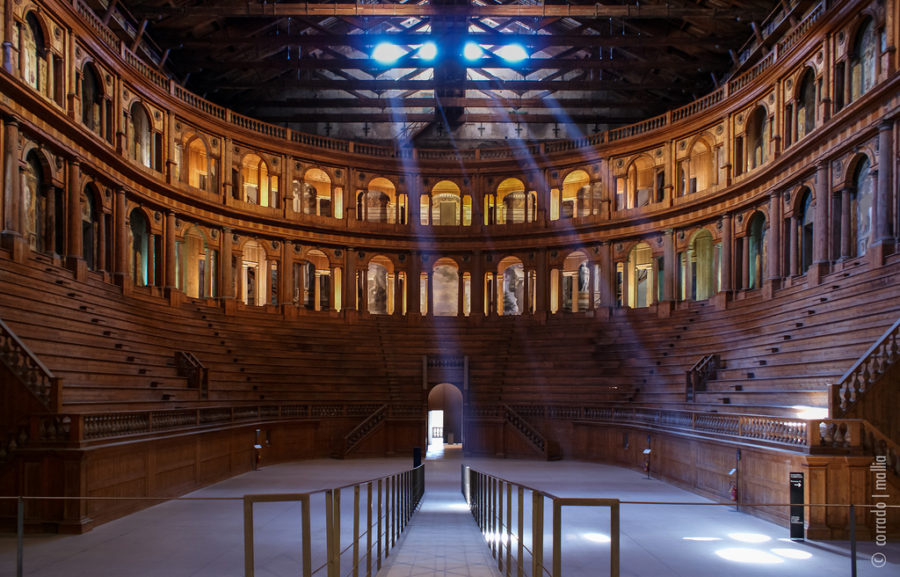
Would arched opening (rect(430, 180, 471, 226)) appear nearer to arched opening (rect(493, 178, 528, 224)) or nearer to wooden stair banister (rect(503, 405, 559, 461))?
arched opening (rect(493, 178, 528, 224))

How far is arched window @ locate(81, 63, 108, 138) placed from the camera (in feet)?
76.0

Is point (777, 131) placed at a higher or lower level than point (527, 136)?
lower

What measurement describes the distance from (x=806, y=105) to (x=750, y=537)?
17606 mm

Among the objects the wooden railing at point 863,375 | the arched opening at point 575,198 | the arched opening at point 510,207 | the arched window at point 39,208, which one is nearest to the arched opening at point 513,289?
the arched opening at point 510,207

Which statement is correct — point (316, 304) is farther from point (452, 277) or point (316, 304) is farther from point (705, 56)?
point (705, 56)

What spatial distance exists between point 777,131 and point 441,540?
66.6 feet

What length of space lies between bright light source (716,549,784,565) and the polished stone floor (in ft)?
0.08

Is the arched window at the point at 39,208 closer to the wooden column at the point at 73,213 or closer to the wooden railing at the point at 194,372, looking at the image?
the wooden column at the point at 73,213

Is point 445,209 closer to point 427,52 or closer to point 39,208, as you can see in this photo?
point 427,52

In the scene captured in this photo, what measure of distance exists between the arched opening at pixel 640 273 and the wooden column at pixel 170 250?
2115cm

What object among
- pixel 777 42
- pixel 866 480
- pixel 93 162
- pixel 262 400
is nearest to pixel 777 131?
pixel 777 42

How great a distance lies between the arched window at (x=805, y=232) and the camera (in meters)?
23.7

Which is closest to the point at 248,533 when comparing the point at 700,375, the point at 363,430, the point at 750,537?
the point at 750,537

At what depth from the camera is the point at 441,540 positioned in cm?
1083
